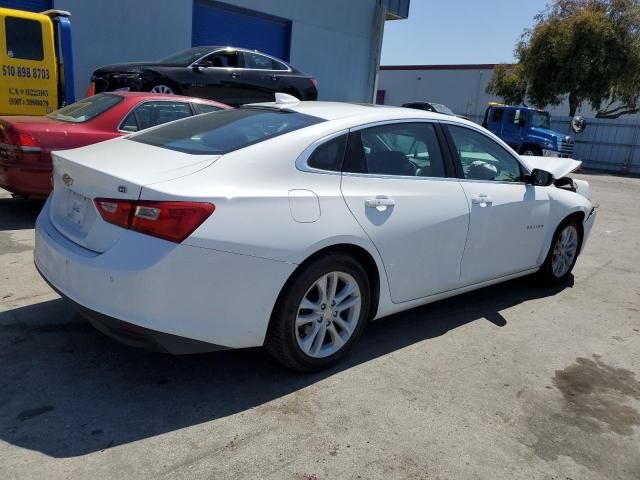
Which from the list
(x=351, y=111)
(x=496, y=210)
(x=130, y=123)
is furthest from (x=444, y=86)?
(x=351, y=111)

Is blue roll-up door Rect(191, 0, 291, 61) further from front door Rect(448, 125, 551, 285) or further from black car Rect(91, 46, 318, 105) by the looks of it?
front door Rect(448, 125, 551, 285)

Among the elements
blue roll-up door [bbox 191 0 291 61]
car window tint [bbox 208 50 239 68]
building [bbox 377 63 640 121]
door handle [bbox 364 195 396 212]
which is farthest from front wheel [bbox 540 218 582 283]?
building [bbox 377 63 640 121]

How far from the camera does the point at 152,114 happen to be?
657 cm

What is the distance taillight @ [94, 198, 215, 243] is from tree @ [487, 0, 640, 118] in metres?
26.5

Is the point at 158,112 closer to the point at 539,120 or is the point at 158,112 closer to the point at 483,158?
the point at 483,158

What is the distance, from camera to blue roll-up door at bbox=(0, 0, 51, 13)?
38.7 feet

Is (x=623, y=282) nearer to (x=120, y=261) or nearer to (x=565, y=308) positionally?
(x=565, y=308)

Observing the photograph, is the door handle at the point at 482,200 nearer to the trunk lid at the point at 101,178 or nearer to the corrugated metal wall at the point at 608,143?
the trunk lid at the point at 101,178

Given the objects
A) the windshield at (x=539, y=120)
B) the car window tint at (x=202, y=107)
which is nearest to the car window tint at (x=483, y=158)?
the car window tint at (x=202, y=107)

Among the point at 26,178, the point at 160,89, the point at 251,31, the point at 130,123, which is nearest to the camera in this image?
the point at 26,178

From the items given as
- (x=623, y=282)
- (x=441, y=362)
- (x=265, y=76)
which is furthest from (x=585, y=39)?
(x=441, y=362)

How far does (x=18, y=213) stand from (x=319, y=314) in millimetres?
4814

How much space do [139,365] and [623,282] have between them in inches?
192

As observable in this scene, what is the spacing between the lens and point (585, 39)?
82.2 feet
